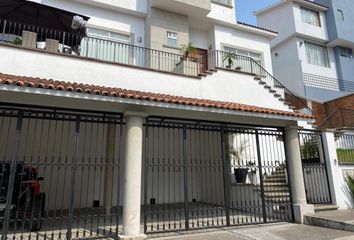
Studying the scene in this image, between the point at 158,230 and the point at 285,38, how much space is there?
65.7 feet

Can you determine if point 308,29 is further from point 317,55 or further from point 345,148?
point 345,148

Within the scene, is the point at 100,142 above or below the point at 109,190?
above

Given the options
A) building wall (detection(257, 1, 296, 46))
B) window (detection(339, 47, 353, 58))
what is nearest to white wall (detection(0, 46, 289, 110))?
building wall (detection(257, 1, 296, 46))

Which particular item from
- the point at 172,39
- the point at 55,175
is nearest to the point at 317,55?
the point at 172,39

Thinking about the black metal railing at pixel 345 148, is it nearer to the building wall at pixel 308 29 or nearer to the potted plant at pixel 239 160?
the potted plant at pixel 239 160

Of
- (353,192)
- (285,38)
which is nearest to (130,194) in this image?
(353,192)

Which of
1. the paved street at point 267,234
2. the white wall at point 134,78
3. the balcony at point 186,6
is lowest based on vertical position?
the paved street at point 267,234

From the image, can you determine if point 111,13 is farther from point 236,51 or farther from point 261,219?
point 261,219

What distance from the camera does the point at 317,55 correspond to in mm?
23000

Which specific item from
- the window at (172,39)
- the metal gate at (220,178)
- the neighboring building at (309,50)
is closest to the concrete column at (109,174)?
the metal gate at (220,178)

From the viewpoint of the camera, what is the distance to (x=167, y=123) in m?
8.05

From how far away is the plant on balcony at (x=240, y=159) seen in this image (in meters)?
11.4

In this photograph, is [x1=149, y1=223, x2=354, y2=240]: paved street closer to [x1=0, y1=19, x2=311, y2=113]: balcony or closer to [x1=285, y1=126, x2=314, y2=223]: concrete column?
[x1=285, y1=126, x2=314, y2=223]: concrete column

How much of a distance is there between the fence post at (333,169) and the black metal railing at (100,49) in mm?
5696
